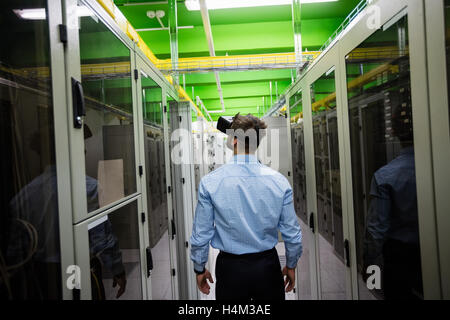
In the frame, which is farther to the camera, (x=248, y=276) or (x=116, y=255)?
(x=248, y=276)

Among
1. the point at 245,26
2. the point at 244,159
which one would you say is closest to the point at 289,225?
the point at 244,159

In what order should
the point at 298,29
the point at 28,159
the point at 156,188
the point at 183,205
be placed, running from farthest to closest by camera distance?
the point at 183,205 < the point at 298,29 < the point at 156,188 < the point at 28,159

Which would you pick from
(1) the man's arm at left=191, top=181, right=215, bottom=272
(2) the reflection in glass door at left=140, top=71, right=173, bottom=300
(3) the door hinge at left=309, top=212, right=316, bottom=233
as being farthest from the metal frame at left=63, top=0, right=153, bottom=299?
(3) the door hinge at left=309, top=212, right=316, bottom=233

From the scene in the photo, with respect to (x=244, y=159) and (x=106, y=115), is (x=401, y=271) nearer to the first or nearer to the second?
(x=244, y=159)

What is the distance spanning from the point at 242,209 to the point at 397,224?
2.57 feet

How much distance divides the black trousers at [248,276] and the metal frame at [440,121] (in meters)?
0.88

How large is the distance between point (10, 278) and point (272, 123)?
3877 millimetres

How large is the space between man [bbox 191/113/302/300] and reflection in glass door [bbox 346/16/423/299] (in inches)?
16.9

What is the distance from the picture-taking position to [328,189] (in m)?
1.92

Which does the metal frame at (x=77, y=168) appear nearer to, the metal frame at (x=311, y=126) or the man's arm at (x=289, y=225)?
the man's arm at (x=289, y=225)

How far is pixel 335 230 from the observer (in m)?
1.83

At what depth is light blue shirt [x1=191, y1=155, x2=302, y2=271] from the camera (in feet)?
4.93

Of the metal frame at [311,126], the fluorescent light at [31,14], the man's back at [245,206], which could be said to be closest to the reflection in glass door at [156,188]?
the man's back at [245,206]
